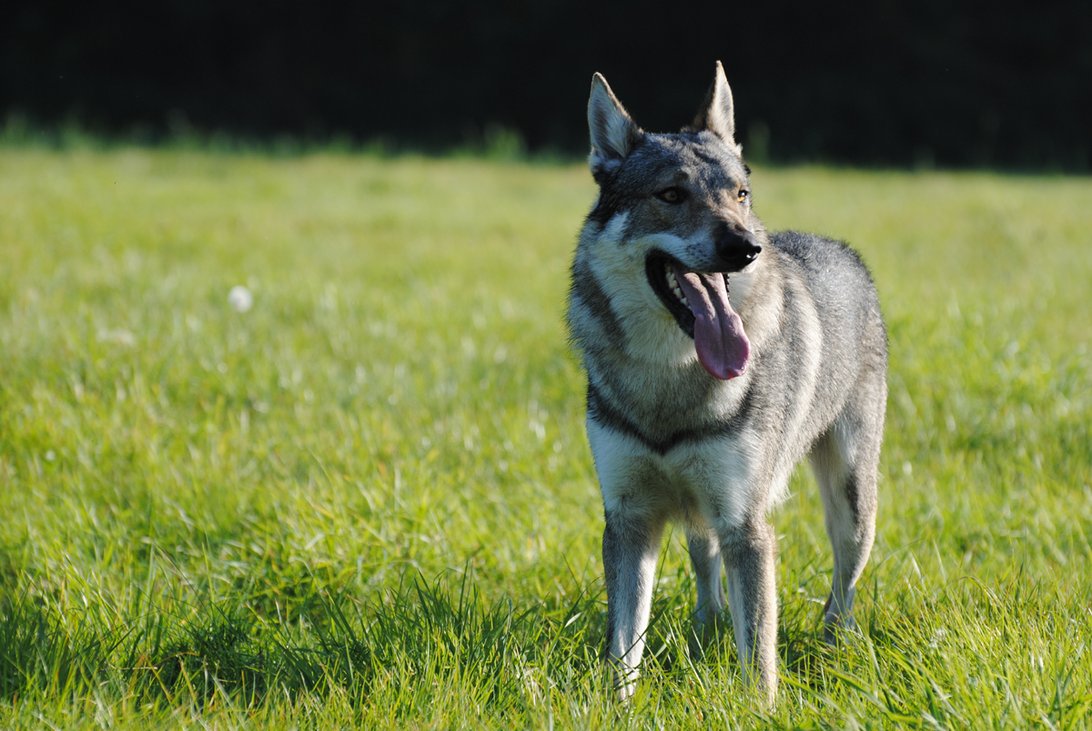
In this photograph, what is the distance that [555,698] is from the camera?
116 inches

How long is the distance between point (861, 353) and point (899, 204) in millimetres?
8017

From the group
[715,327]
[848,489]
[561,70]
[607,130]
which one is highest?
[607,130]

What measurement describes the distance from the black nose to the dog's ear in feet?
2.08

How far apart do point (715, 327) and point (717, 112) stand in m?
0.95

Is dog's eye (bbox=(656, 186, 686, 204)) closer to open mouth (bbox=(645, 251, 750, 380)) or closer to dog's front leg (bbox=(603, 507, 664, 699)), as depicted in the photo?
open mouth (bbox=(645, 251, 750, 380))

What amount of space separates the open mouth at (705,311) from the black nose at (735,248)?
101mm

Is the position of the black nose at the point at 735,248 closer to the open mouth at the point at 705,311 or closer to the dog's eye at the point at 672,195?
the open mouth at the point at 705,311

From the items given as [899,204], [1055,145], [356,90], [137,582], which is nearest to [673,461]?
[137,582]

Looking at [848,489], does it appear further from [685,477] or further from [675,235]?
[675,235]

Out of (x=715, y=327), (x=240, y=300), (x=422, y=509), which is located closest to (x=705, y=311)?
(x=715, y=327)

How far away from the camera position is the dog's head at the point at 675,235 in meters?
3.09

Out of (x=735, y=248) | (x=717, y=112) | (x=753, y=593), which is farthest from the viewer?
(x=717, y=112)

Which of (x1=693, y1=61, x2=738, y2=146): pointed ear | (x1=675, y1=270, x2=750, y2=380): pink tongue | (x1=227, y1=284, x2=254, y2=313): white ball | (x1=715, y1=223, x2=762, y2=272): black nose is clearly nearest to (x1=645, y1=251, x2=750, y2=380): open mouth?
(x1=675, y1=270, x2=750, y2=380): pink tongue

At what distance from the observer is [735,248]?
3008 mm
